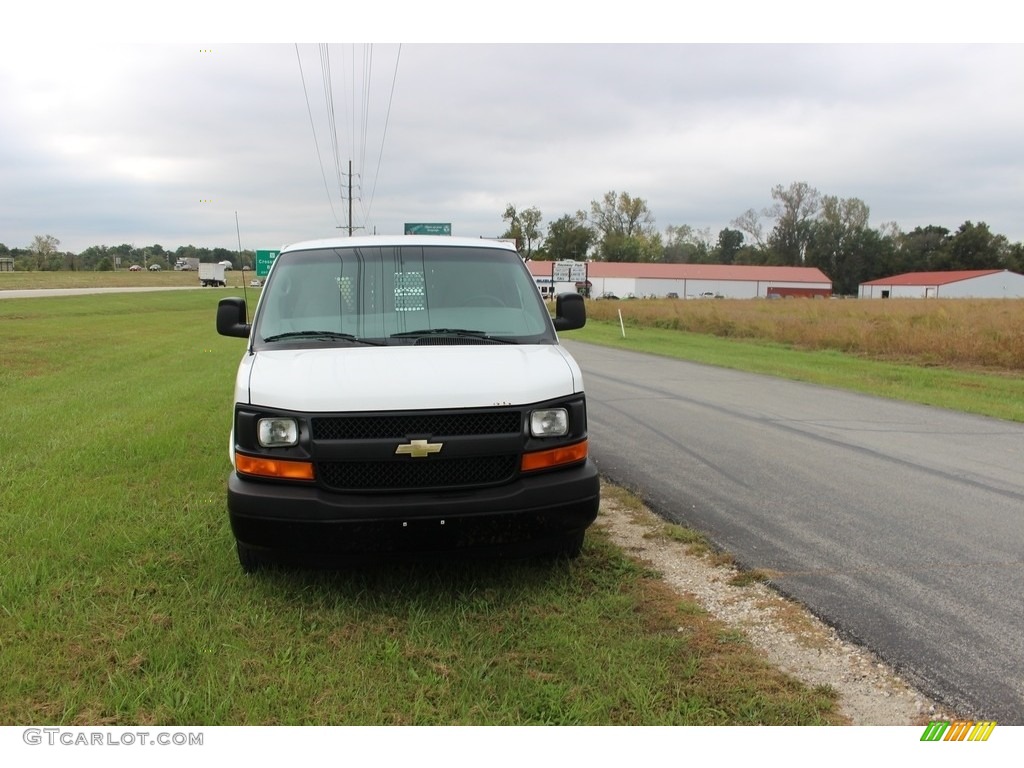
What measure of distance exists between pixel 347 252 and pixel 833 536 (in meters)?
3.91

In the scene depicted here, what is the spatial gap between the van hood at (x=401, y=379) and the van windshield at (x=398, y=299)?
0.29 metres

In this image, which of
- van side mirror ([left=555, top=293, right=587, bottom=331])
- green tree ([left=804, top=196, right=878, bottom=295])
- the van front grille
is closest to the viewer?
the van front grille

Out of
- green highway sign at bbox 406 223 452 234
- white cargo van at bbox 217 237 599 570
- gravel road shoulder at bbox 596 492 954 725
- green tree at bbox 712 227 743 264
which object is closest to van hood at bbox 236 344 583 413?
white cargo van at bbox 217 237 599 570

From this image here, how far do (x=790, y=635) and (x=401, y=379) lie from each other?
7.69 ft

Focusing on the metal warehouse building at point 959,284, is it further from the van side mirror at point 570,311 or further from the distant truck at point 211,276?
the van side mirror at point 570,311

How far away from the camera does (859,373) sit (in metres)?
16.2

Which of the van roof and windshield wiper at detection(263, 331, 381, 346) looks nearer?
windshield wiper at detection(263, 331, 381, 346)

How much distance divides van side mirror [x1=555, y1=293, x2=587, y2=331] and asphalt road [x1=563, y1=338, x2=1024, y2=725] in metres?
1.66

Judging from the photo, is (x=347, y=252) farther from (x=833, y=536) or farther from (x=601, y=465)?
(x=833, y=536)

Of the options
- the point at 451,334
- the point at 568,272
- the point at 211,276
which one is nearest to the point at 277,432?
the point at 451,334

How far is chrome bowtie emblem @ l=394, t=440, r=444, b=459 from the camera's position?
3.86 metres

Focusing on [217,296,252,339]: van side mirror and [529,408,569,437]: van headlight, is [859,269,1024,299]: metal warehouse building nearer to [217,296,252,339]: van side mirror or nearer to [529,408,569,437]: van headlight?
[217,296,252,339]: van side mirror

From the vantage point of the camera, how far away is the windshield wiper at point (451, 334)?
15.6 ft

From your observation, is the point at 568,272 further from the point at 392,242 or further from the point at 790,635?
the point at 790,635
